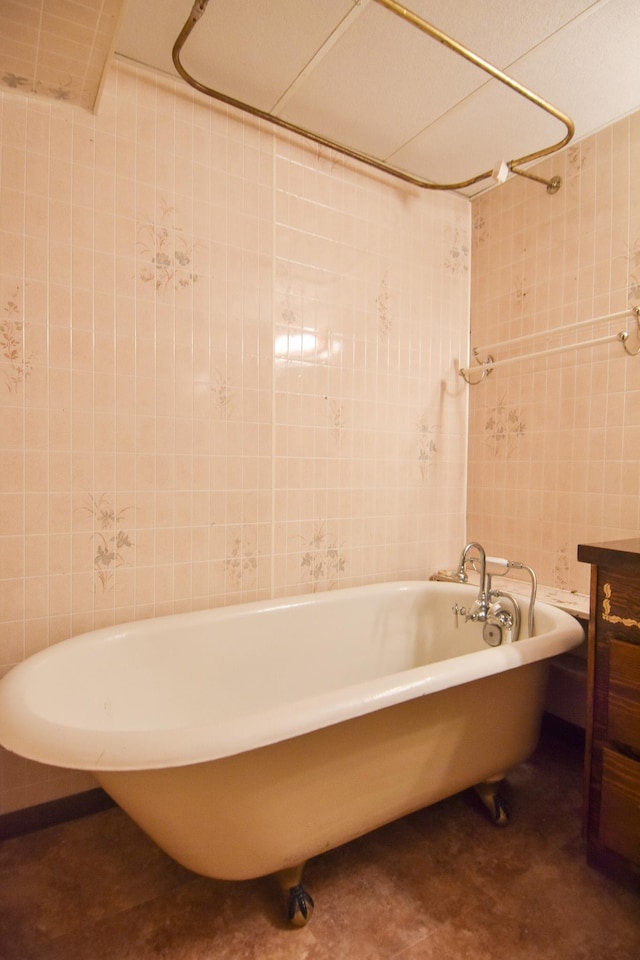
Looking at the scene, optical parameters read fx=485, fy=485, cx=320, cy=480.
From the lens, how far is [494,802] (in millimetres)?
1392

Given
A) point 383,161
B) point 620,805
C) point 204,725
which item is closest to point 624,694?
point 620,805

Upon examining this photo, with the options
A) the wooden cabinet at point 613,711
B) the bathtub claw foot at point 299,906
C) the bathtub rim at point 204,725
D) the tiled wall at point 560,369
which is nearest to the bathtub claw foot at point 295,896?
the bathtub claw foot at point 299,906

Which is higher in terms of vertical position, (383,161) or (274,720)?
(383,161)

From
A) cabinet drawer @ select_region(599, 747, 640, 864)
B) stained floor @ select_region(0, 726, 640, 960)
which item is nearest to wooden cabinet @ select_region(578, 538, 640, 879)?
cabinet drawer @ select_region(599, 747, 640, 864)

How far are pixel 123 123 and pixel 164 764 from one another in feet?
5.46

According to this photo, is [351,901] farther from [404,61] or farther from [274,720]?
[404,61]

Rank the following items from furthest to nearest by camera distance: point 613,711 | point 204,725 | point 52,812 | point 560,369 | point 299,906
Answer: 1. point 560,369
2. point 52,812
3. point 613,711
4. point 299,906
5. point 204,725

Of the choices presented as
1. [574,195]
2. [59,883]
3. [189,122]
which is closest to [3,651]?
[59,883]

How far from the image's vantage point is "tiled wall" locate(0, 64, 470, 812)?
1321 mm

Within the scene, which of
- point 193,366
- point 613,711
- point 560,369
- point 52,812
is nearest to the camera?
point 613,711

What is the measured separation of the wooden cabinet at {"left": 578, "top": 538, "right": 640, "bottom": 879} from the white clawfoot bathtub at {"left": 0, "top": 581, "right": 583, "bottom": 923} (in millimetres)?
130

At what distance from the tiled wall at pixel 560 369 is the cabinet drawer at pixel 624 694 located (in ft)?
2.12

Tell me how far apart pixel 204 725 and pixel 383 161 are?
6.76 ft

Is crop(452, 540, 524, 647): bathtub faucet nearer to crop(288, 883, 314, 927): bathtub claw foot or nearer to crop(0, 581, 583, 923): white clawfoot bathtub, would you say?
crop(0, 581, 583, 923): white clawfoot bathtub
